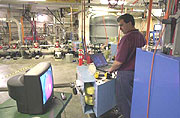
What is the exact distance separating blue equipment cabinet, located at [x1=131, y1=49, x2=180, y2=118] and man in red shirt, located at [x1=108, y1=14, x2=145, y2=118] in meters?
0.50

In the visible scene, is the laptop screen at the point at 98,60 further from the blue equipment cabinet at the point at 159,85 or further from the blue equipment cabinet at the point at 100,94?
the blue equipment cabinet at the point at 159,85

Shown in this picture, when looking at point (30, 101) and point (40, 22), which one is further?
point (40, 22)

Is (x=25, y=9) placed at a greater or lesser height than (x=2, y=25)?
greater

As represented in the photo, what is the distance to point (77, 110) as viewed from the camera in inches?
89.4

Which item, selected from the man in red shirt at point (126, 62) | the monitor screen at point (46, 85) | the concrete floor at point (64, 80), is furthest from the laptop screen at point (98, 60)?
the monitor screen at point (46, 85)

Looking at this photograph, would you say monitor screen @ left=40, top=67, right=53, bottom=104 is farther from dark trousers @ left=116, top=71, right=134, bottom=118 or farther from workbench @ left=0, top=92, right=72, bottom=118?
dark trousers @ left=116, top=71, right=134, bottom=118

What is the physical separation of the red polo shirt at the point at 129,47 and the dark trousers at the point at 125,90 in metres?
0.09

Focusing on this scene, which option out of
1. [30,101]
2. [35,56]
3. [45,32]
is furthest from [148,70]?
[45,32]

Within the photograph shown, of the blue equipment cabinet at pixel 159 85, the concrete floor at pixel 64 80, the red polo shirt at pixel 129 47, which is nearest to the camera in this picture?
the blue equipment cabinet at pixel 159 85

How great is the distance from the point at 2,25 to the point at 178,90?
893 cm

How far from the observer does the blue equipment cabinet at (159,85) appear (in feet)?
2.16

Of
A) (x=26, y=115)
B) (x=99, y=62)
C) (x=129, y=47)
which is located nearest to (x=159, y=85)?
(x=129, y=47)

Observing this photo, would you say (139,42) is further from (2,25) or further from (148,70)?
(2,25)

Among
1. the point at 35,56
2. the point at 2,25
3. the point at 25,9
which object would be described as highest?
the point at 25,9
